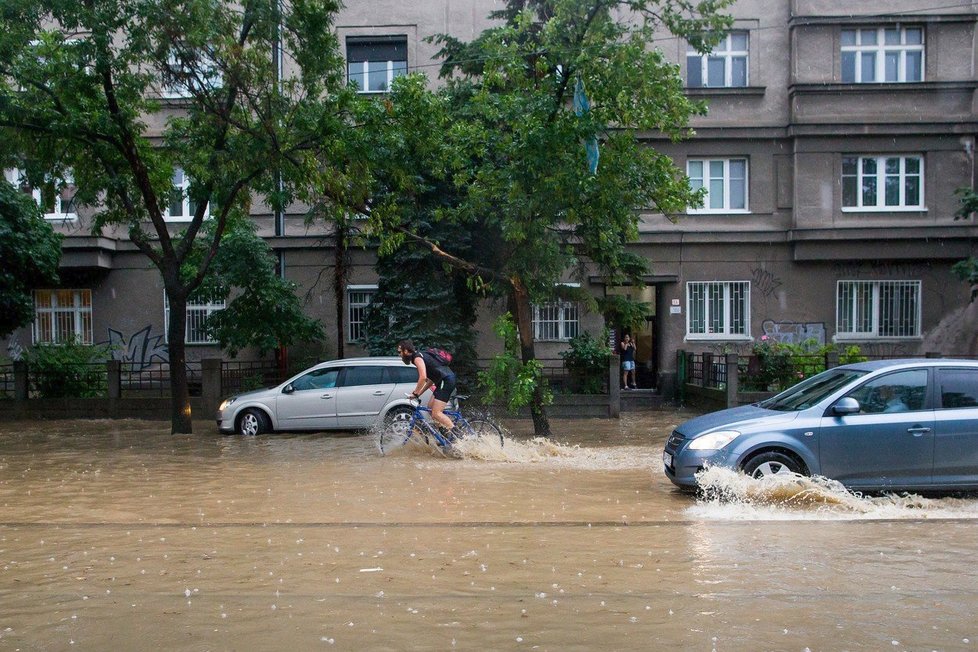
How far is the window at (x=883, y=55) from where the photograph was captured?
76.3 ft

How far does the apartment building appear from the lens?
75.4 ft

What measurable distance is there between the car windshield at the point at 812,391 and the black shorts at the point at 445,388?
4.32m

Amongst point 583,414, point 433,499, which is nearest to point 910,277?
point 583,414

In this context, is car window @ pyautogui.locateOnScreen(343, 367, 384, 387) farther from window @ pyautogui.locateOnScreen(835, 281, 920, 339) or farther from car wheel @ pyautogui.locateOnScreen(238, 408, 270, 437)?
window @ pyautogui.locateOnScreen(835, 281, 920, 339)

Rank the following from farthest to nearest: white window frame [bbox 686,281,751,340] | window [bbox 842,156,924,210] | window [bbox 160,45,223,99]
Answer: white window frame [bbox 686,281,751,340] < window [bbox 842,156,924,210] < window [bbox 160,45,223,99]

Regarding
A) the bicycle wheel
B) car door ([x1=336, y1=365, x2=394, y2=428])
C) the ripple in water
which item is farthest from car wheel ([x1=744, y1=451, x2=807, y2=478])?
car door ([x1=336, y1=365, x2=394, y2=428])

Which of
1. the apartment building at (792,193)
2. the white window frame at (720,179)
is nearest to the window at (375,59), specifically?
the apartment building at (792,193)

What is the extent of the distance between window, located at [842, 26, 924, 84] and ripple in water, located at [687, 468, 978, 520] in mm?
16968

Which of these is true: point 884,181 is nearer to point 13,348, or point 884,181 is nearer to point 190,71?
point 190,71

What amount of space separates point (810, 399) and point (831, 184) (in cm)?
1527

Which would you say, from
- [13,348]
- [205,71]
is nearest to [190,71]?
[205,71]

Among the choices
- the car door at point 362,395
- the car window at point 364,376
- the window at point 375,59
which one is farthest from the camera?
the window at point 375,59

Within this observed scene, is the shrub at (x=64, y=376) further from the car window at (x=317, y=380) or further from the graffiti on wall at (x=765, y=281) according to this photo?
the graffiti on wall at (x=765, y=281)

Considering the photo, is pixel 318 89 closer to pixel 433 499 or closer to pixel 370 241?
pixel 370 241
